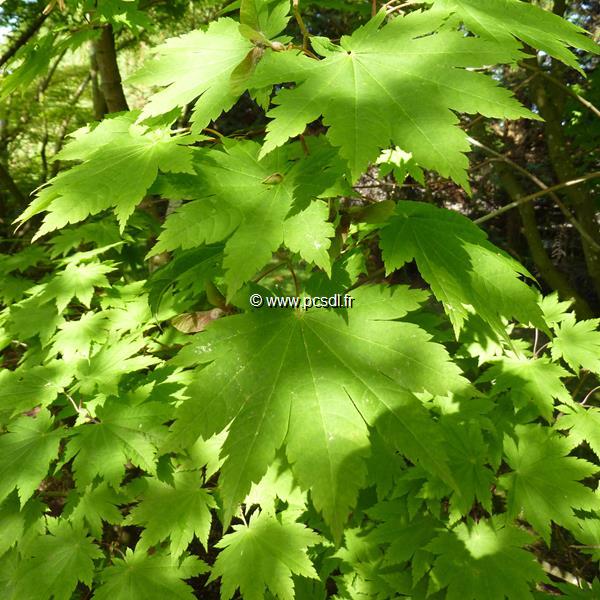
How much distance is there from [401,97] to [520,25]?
18.4 inches

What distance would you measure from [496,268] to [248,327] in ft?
2.15

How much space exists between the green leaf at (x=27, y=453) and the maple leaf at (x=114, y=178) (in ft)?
2.66

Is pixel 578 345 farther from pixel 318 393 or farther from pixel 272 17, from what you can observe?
pixel 272 17

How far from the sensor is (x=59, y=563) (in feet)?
5.03

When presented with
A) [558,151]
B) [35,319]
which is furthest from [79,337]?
[558,151]

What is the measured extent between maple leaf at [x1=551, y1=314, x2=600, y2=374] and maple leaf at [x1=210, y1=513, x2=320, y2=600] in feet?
4.02

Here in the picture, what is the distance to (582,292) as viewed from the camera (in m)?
5.21

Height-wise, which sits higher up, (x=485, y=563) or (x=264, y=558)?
(x=264, y=558)

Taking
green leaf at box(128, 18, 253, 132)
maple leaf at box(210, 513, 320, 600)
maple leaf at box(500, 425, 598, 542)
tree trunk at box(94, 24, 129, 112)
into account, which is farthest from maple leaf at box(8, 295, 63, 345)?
maple leaf at box(500, 425, 598, 542)

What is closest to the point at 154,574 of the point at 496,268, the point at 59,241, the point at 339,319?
the point at 339,319

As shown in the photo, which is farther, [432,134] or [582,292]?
[582,292]

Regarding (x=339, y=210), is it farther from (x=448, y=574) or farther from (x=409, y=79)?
(x=448, y=574)

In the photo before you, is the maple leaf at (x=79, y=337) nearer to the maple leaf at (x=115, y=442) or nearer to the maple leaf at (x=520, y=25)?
the maple leaf at (x=115, y=442)

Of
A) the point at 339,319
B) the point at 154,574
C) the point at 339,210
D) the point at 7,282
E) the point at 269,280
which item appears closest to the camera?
the point at 339,319
